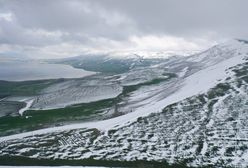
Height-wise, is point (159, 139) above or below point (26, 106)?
below

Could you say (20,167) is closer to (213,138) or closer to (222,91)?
(213,138)

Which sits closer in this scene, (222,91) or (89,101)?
(222,91)

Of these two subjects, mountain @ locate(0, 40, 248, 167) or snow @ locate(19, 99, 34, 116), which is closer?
mountain @ locate(0, 40, 248, 167)

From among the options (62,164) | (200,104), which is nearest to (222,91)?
(200,104)

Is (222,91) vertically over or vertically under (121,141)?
over

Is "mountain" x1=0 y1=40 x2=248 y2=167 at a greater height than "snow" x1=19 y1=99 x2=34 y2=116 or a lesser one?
lesser

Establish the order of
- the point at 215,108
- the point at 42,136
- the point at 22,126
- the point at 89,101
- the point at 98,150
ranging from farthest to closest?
the point at 89,101
the point at 22,126
the point at 215,108
the point at 42,136
the point at 98,150

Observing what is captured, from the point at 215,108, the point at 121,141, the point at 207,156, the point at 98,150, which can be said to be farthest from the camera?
the point at 215,108

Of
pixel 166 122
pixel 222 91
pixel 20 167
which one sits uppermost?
pixel 222 91

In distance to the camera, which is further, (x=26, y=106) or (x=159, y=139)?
(x=26, y=106)

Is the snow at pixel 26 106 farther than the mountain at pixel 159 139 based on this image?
Yes

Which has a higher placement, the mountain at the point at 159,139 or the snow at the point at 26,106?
the snow at the point at 26,106
